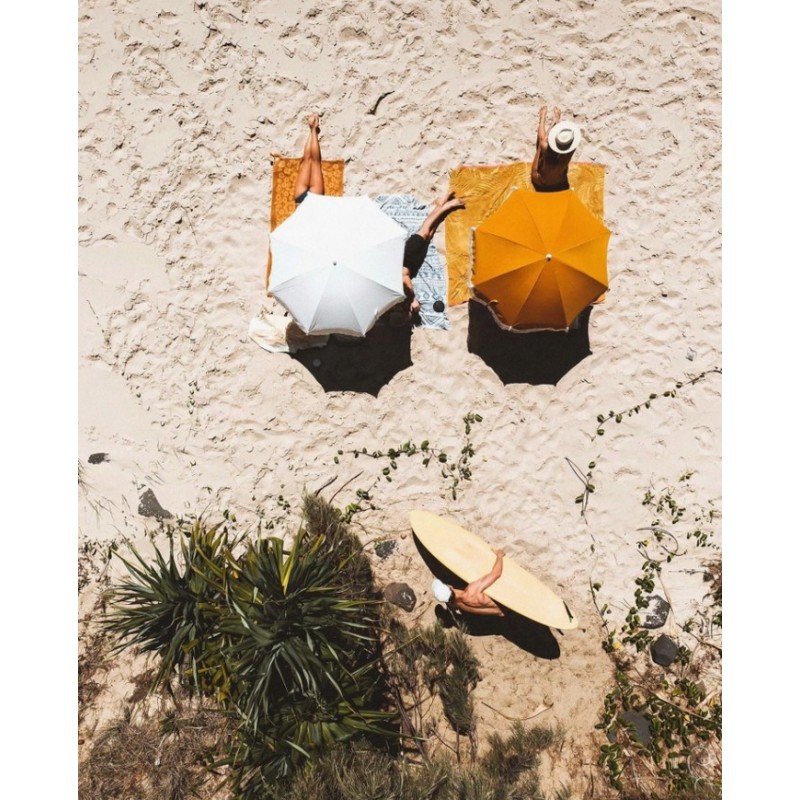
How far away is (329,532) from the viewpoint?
210 inches

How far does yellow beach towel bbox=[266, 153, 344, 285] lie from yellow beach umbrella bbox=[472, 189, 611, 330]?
148 cm

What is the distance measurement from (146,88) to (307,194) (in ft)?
6.38

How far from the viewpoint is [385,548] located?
5.47 meters

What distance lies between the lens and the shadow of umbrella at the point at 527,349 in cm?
546

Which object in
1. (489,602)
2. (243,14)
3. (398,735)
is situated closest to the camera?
(398,735)

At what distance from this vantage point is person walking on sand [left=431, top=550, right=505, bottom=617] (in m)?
5.07

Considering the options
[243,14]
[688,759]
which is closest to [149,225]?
[243,14]

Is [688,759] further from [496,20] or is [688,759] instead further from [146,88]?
[146,88]

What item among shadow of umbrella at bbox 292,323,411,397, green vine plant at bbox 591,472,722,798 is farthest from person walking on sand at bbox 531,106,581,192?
green vine plant at bbox 591,472,722,798

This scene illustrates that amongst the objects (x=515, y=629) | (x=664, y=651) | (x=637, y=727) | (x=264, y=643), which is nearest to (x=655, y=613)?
(x=664, y=651)

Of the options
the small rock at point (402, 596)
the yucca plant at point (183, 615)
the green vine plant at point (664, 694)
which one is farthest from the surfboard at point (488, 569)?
the yucca plant at point (183, 615)

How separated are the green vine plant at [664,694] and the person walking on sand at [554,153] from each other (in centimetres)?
287

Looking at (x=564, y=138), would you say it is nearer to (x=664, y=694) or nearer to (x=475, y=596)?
(x=475, y=596)

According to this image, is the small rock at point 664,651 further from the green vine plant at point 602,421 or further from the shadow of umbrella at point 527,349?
the shadow of umbrella at point 527,349
